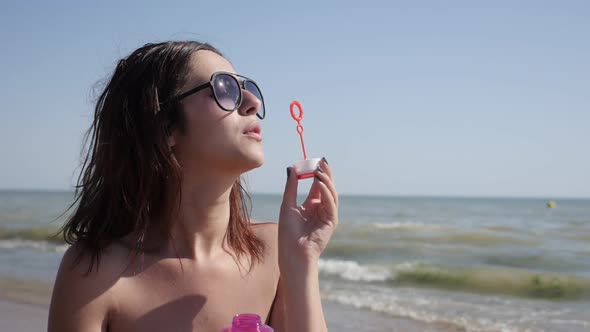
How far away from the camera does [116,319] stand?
6.94ft

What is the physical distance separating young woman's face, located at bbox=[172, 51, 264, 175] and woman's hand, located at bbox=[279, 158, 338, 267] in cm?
20

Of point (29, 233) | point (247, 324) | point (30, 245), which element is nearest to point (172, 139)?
point (247, 324)

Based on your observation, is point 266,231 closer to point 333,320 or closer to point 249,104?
point 249,104

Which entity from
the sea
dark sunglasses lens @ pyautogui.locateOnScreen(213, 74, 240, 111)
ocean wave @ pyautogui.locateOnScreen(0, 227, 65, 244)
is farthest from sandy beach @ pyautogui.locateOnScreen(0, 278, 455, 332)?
ocean wave @ pyautogui.locateOnScreen(0, 227, 65, 244)

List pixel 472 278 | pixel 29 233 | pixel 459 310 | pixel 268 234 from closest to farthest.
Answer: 1. pixel 268 234
2. pixel 459 310
3. pixel 472 278
4. pixel 29 233

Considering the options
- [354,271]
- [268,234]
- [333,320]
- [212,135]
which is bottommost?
[354,271]

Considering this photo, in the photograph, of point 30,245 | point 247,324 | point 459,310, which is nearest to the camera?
point 247,324

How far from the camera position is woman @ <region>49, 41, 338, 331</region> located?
219 cm

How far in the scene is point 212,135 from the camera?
223cm

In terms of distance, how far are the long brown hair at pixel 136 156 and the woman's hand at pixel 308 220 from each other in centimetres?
45

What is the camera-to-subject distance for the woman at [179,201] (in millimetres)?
2186

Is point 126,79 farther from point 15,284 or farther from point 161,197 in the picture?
point 15,284

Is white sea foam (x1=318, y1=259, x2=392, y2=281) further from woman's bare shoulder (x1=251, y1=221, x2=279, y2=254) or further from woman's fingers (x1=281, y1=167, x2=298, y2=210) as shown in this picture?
woman's fingers (x1=281, y1=167, x2=298, y2=210)

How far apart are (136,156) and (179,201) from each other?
245 mm
